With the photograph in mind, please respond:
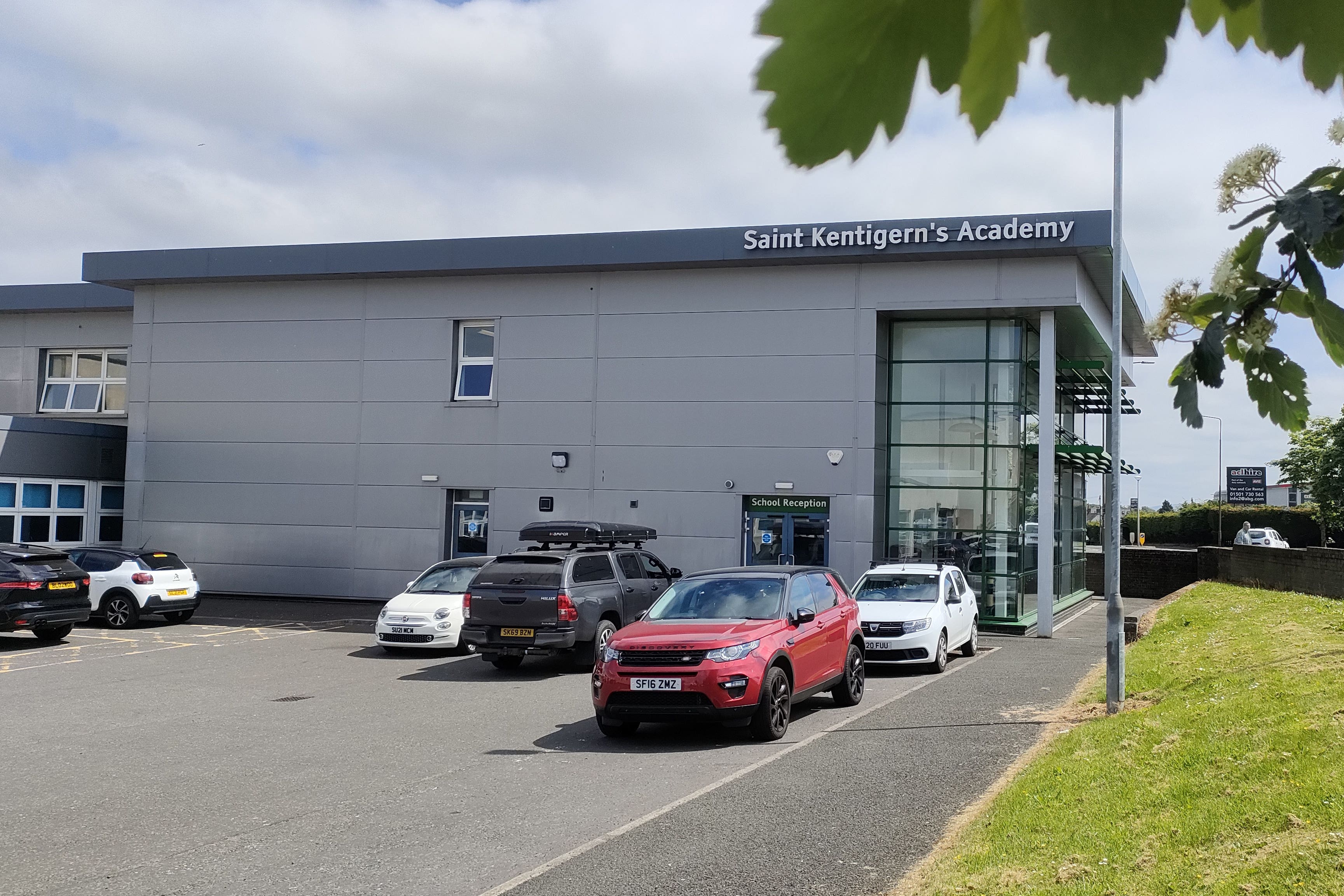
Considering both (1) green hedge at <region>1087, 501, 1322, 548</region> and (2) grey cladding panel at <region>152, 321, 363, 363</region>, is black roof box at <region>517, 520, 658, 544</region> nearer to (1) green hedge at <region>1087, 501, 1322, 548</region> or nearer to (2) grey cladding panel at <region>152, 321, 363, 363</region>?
(2) grey cladding panel at <region>152, 321, 363, 363</region>

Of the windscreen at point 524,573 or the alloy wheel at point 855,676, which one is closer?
the alloy wheel at point 855,676

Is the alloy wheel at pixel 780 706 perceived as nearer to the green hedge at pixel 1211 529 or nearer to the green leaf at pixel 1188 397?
the green leaf at pixel 1188 397

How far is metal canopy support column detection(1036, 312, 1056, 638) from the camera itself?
2622 cm

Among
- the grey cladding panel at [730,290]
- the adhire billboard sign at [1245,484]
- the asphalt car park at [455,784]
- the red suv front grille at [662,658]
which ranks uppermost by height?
the grey cladding panel at [730,290]

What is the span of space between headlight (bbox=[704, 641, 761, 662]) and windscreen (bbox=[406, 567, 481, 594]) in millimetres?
9300

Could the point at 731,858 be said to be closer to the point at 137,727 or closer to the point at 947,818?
the point at 947,818

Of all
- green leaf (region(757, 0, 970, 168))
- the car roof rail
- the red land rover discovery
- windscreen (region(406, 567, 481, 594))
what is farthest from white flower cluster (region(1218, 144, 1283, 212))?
windscreen (region(406, 567, 481, 594))

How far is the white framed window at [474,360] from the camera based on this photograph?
2958 centimetres

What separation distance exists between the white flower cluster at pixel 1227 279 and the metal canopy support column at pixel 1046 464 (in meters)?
25.1

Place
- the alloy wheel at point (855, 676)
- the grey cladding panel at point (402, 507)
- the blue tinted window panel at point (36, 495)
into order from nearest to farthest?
the alloy wheel at point (855, 676) < the grey cladding panel at point (402, 507) < the blue tinted window panel at point (36, 495)

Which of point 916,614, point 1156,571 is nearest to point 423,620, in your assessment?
point 916,614

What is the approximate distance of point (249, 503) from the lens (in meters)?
30.9

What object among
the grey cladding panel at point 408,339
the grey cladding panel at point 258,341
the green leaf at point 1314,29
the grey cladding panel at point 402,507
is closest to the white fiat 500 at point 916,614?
the grey cladding panel at point 402,507

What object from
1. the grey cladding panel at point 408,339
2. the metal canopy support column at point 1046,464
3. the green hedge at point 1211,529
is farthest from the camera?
the green hedge at point 1211,529
